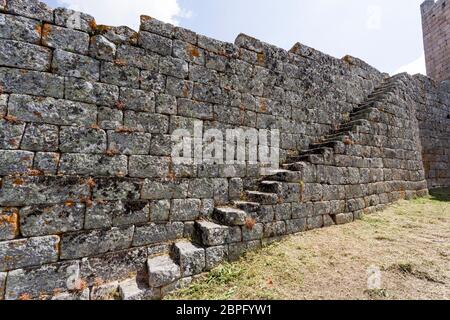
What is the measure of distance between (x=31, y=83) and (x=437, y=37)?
15.3m

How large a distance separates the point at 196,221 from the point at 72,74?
103 inches

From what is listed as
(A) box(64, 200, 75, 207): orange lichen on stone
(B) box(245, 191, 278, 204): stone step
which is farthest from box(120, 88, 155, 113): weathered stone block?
(B) box(245, 191, 278, 204): stone step

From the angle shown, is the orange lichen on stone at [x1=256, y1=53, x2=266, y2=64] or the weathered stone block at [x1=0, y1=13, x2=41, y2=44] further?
the orange lichen on stone at [x1=256, y1=53, x2=266, y2=64]

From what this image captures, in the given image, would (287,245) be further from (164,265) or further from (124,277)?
(124,277)

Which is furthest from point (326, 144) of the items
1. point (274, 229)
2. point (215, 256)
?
point (215, 256)

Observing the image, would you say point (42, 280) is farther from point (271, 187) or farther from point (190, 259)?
point (271, 187)

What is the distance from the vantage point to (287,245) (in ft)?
13.7

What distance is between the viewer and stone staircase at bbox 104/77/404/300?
325cm

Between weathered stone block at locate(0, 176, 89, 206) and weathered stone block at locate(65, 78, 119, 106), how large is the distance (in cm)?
106

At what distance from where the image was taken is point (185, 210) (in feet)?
13.3

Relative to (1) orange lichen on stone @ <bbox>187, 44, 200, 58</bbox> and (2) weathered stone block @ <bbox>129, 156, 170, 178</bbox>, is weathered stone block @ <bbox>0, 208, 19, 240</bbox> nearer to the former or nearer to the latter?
(2) weathered stone block @ <bbox>129, 156, 170, 178</bbox>
